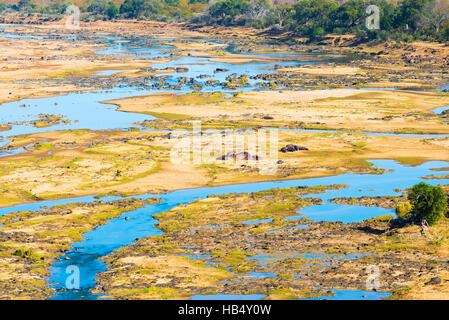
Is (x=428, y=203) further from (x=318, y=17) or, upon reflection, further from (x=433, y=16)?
(x=318, y=17)

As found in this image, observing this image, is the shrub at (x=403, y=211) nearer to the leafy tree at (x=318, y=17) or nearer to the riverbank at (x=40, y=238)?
the riverbank at (x=40, y=238)

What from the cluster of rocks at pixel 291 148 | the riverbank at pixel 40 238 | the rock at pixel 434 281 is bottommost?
the riverbank at pixel 40 238

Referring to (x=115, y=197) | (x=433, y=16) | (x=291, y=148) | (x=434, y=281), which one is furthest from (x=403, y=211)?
(x=433, y=16)

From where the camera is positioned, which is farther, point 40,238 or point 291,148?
point 291,148

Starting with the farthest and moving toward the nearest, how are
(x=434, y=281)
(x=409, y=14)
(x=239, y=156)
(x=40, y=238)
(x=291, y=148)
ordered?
(x=409, y=14) < (x=291, y=148) < (x=239, y=156) < (x=40, y=238) < (x=434, y=281)

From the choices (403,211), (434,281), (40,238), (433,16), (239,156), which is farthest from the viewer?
(433,16)

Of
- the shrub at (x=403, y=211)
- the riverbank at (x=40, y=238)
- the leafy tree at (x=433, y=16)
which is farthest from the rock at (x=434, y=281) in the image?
the leafy tree at (x=433, y=16)

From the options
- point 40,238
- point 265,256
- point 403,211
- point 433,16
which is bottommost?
point 40,238

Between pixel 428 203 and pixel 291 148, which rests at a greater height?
pixel 428 203
